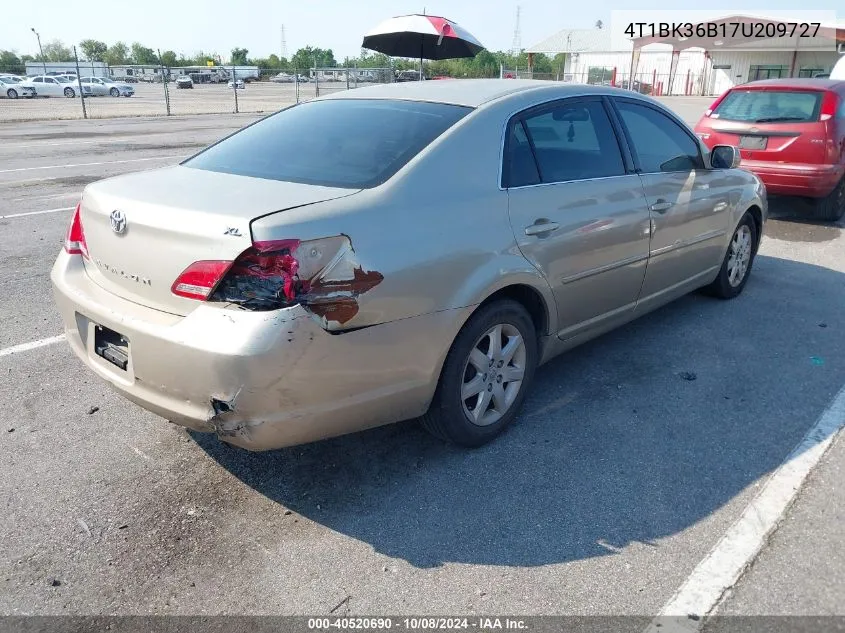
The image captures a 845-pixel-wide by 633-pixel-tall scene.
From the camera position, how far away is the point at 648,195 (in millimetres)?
4164

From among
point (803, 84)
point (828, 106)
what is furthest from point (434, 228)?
point (803, 84)

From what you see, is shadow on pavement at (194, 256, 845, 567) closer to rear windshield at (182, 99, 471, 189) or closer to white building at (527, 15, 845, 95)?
rear windshield at (182, 99, 471, 189)

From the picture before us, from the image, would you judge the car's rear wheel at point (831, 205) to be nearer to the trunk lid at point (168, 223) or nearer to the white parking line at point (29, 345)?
the trunk lid at point (168, 223)

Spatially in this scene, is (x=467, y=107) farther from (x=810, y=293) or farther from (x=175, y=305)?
(x=810, y=293)

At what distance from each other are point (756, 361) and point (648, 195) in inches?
51.0

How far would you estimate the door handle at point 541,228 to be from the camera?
3.34 meters

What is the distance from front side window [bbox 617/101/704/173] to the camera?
4258 mm

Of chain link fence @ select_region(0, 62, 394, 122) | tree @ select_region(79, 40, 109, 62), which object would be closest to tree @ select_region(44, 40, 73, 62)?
tree @ select_region(79, 40, 109, 62)

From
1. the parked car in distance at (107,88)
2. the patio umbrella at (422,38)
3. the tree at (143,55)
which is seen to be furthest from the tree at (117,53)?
the patio umbrella at (422,38)

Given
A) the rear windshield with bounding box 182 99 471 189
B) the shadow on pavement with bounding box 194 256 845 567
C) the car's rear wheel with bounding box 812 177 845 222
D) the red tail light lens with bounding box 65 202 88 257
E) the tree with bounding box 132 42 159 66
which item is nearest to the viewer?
the shadow on pavement with bounding box 194 256 845 567

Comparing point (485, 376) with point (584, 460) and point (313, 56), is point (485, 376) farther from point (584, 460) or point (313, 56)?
point (313, 56)

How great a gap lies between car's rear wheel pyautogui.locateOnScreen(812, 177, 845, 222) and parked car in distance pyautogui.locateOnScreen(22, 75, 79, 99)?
42.9 meters

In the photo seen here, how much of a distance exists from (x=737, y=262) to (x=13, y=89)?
146ft

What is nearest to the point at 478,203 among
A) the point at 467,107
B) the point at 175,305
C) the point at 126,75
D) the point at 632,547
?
the point at 467,107
